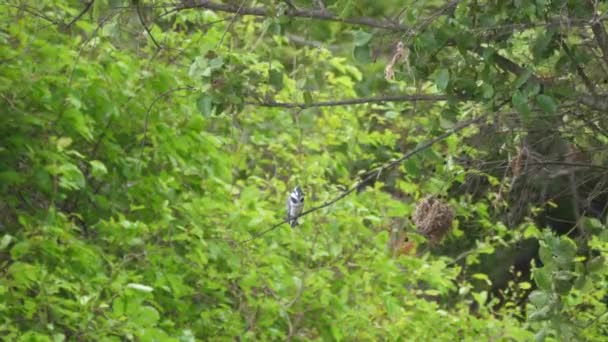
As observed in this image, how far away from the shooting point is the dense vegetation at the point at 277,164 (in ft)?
12.8

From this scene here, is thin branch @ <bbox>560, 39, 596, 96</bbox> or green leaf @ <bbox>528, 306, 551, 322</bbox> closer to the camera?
thin branch @ <bbox>560, 39, 596, 96</bbox>

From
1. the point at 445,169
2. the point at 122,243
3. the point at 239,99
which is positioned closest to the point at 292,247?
the point at 122,243

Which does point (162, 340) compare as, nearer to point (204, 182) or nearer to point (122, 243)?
point (122, 243)

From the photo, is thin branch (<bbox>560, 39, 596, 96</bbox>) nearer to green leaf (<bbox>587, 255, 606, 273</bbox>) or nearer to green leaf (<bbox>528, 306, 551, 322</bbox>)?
green leaf (<bbox>587, 255, 606, 273</bbox>)

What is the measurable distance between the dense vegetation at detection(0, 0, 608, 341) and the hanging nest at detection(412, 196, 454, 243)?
0.01 m

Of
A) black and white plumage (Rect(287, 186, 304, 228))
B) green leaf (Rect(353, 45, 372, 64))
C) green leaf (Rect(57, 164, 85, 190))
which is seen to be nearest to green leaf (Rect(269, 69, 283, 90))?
green leaf (Rect(353, 45, 372, 64))

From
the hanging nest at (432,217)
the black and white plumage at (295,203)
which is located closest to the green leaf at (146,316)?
the black and white plumage at (295,203)

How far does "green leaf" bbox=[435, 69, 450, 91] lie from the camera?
3.73 meters

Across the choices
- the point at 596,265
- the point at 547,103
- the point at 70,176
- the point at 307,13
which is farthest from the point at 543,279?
the point at 70,176

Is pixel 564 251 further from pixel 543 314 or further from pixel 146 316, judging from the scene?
pixel 146 316

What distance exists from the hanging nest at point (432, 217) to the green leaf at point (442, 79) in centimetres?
66

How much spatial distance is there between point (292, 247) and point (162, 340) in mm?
1878

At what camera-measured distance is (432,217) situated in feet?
14.1

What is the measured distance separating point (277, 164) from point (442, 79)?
167 inches
